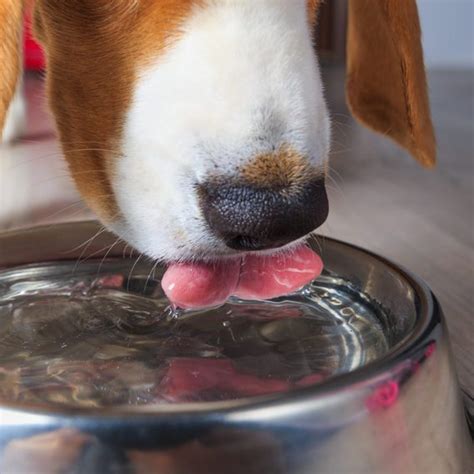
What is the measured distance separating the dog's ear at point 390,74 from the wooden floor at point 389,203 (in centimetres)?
7

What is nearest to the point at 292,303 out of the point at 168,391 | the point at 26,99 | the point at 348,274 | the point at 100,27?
the point at 348,274

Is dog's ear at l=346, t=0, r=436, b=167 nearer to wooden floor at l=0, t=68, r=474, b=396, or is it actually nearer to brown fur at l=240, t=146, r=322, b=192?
wooden floor at l=0, t=68, r=474, b=396

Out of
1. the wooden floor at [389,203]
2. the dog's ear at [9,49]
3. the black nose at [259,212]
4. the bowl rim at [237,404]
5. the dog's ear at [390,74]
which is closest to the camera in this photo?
the bowl rim at [237,404]

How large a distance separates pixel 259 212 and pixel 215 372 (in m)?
0.17

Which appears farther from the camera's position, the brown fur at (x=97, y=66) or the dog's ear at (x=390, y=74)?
the dog's ear at (x=390, y=74)

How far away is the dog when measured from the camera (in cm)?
81

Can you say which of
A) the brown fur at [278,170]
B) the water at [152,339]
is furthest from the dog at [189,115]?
the water at [152,339]

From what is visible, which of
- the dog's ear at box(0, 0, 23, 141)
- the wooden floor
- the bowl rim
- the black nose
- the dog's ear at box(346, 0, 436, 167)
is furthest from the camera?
the wooden floor

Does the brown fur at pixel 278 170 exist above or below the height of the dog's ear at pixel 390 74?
above

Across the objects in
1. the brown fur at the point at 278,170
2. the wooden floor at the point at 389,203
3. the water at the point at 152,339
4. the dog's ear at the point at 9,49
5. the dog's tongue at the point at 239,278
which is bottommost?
the wooden floor at the point at 389,203

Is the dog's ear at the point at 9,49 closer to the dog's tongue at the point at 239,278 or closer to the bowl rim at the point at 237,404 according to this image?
the dog's tongue at the point at 239,278

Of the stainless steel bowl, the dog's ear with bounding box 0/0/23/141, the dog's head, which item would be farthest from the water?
the dog's ear with bounding box 0/0/23/141

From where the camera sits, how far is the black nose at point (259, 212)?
2.61 feet

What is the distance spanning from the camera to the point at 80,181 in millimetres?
1026
